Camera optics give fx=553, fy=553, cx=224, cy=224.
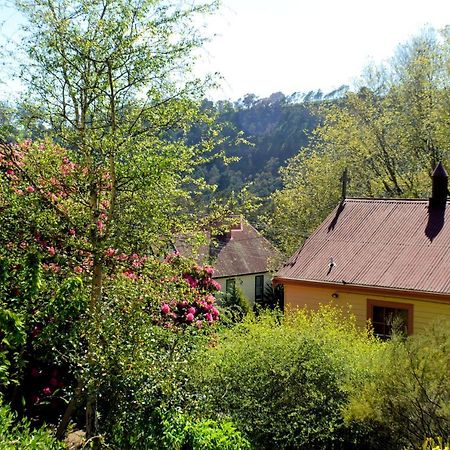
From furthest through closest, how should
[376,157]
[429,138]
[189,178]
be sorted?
1. [376,157]
2. [429,138]
3. [189,178]

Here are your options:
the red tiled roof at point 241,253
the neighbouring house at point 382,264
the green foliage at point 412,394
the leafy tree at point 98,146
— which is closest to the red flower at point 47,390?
the leafy tree at point 98,146

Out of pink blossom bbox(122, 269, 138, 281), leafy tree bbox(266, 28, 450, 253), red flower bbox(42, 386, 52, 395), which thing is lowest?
red flower bbox(42, 386, 52, 395)

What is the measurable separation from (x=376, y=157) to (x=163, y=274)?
1862 centimetres

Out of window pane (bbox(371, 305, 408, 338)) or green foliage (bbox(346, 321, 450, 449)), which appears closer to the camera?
green foliage (bbox(346, 321, 450, 449))

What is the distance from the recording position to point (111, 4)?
6148mm

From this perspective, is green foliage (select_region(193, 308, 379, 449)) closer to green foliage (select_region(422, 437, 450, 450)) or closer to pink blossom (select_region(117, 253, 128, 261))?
green foliage (select_region(422, 437, 450, 450))

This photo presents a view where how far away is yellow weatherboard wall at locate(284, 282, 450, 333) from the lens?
42.0 ft

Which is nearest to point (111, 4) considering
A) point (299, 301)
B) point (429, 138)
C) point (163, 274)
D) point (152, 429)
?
point (163, 274)

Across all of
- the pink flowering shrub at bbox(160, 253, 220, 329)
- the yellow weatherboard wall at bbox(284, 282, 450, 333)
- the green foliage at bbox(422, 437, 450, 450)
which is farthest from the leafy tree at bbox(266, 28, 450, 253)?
the green foliage at bbox(422, 437, 450, 450)

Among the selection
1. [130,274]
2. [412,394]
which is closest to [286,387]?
[412,394]

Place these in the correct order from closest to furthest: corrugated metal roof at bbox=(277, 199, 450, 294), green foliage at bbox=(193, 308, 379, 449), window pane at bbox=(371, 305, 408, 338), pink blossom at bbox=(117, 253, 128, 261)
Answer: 1. pink blossom at bbox=(117, 253, 128, 261)
2. green foliage at bbox=(193, 308, 379, 449)
3. window pane at bbox=(371, 305, 408, 338)
4. corrugated metal roof at bbox=(277, 199, 450, 294)

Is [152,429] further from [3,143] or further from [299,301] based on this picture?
[299,301]

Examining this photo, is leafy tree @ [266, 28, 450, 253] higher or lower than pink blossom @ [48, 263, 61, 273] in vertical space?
higher

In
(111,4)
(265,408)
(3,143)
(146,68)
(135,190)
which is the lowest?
(265,408)
